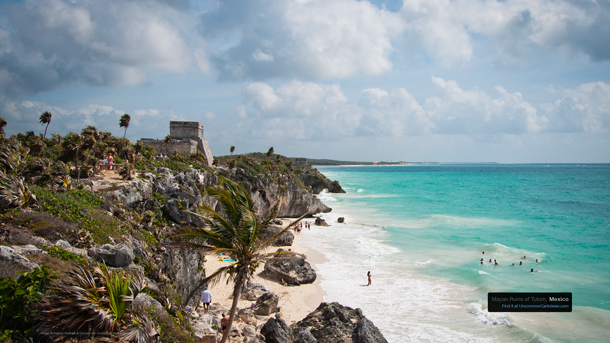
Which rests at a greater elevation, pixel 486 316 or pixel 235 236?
pixel 235 236

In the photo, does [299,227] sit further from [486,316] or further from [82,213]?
[82,213]

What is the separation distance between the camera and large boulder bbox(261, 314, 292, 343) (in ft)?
36.0

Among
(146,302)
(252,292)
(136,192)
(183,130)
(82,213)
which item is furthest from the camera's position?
(183,130)

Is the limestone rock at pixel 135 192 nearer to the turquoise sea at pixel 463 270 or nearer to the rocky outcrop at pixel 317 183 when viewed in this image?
the turquoise sea at pixel 463 270

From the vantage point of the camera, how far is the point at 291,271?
2034 cm

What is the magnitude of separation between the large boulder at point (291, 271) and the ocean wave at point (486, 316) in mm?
8744

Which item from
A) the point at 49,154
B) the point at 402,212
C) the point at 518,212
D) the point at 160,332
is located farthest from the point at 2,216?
the point at 518,212

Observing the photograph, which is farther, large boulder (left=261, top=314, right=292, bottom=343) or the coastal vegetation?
large boulder (left=261, top=314, right=292, bottom=343)

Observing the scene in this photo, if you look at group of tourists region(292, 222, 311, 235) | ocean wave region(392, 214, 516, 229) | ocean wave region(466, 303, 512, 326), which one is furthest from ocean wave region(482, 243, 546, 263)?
group of tourists region(292, 222, 311, 235)

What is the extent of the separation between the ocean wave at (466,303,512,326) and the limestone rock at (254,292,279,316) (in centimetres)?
982

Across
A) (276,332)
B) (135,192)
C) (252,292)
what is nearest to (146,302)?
(276,332)

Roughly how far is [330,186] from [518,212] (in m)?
39.5

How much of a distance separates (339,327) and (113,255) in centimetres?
758

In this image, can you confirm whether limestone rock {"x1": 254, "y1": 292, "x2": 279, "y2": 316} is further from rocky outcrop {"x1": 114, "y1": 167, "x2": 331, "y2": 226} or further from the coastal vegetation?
rocky outcrop {"x1": 114, "y1": 167, "x2": 331, "y2": 226}
